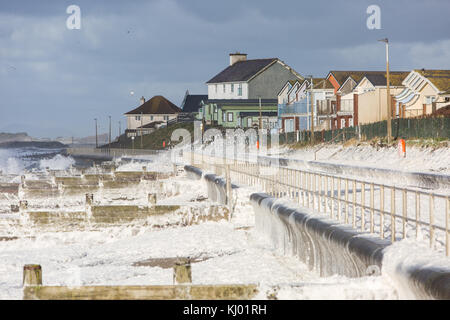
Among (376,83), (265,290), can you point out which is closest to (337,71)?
(376,83)

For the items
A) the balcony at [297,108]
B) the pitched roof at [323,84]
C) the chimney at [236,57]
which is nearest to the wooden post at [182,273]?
the balcony at [297,108]

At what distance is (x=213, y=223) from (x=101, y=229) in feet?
11.9

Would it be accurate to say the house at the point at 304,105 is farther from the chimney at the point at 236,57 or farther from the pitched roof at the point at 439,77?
the chimney at the point at 236,57

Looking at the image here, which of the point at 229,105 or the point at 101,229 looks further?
the point at 229,105

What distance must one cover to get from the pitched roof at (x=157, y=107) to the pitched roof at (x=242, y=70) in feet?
87.0

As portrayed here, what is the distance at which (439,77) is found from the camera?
2185 inches

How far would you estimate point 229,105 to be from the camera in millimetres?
102000

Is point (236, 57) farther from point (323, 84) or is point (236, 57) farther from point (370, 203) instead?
Answer: point (370, 203)

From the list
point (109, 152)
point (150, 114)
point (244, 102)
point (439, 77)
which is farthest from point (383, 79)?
point (150, 114)

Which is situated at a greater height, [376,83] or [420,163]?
[376,83]

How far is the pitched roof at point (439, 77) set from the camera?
2114 inches

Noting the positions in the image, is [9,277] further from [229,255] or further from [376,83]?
[376,83]

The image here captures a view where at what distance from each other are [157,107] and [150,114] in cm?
278
